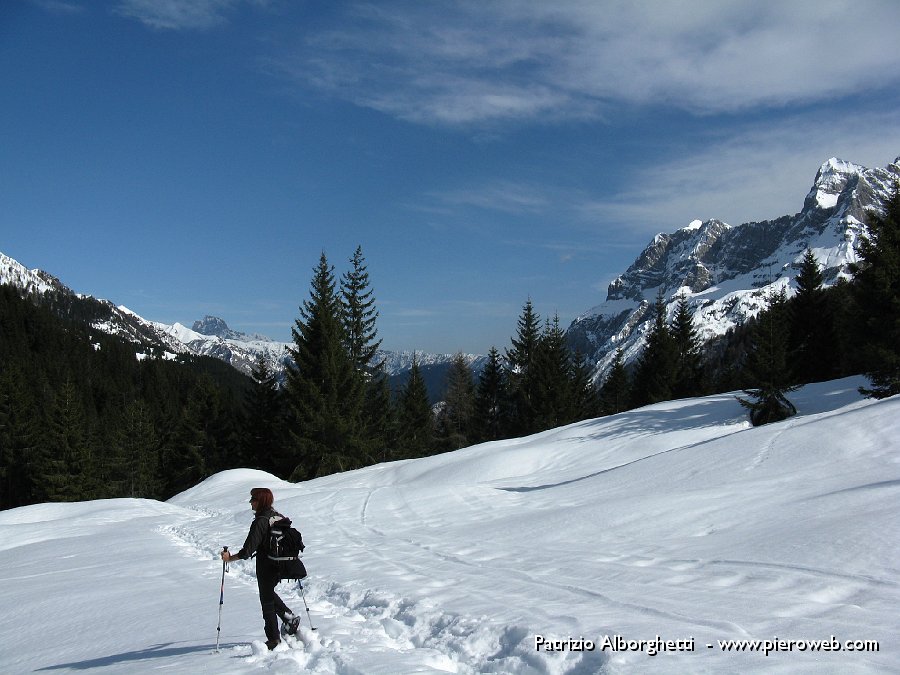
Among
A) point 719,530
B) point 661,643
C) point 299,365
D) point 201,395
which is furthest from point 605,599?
point 201,395

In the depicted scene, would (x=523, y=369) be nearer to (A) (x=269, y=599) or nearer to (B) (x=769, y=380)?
(B) (x=769, y=380)

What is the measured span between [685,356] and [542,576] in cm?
4291

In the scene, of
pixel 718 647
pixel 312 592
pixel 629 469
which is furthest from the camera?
pixel 629 469

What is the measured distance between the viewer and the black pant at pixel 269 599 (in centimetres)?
608

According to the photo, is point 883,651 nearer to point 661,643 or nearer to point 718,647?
point 718,647

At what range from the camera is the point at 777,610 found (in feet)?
19.9

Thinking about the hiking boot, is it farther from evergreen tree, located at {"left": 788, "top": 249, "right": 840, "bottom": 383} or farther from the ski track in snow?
evergreen tree, located at {"left": 788, "top": 249, "right": 840, "bottom": 383}

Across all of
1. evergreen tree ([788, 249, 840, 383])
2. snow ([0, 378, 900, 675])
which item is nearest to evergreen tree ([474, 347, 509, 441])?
evergreen tree ([788, 249, 840, 383])

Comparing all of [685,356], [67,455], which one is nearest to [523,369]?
[685,356]

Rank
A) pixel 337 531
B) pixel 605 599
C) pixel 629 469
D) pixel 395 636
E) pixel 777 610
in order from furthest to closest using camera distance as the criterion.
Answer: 1. pixel 629 469
2. pixel 337 531
3. pixel 605 599
4. pixel 395 636
5. pixel 777 610

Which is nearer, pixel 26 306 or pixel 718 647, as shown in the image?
pixel 718 647

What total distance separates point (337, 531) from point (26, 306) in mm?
140297

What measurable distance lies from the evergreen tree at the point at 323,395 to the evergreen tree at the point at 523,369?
49.4 ft

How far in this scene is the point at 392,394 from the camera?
46438 millimetres
